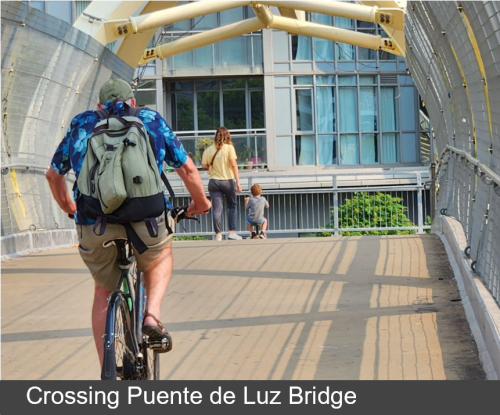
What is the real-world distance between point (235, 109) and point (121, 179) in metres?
31.8

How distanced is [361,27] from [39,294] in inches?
1032

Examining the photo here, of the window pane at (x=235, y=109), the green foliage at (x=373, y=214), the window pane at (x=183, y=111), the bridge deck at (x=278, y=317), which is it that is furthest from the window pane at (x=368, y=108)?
the bridge deck at (x=278, y=317)

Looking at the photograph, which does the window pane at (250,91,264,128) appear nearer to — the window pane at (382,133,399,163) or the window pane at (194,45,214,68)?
the window pane at (194,45,214,68)

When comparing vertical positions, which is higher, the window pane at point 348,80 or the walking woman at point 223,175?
the window pane at point 348,80

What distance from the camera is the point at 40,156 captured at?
1525 cm

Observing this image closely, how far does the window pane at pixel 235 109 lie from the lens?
118 feet

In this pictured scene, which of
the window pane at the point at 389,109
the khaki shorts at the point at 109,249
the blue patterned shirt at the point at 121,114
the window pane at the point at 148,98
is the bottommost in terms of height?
the khaki shorts at the point at 109,249

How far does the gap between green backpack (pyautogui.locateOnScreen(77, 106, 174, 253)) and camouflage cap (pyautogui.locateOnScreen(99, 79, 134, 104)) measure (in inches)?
9.3

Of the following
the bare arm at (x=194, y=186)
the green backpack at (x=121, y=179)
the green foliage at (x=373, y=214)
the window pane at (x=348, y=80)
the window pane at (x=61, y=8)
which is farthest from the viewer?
the window pane at (x=348, y=80)

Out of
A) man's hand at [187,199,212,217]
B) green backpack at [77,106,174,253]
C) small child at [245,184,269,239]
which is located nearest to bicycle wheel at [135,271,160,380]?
green backpack at [77,106,174,253]

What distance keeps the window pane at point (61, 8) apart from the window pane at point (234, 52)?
17.5ft

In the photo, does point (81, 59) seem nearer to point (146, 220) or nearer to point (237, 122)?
point (146, 220)

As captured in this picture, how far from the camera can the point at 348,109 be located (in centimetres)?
3538

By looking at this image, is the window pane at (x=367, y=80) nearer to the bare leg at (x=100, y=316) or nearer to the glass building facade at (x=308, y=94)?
the glass building facade at (x=308, y=94)
